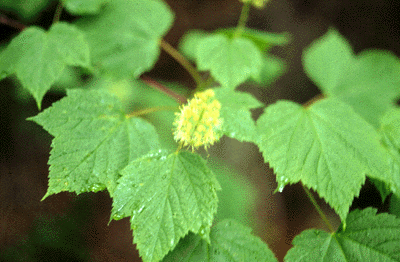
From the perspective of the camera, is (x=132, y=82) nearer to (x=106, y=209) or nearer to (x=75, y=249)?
(x=106, y=209)

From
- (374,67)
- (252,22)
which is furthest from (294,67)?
(374,67)

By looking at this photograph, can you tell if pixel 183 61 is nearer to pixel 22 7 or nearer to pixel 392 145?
pixel 22 7

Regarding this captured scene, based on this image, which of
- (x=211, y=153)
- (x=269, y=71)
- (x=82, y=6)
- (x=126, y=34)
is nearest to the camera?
(x=82, y=6)

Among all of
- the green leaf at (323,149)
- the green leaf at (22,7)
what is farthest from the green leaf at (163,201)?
the green leaf at (22,7)

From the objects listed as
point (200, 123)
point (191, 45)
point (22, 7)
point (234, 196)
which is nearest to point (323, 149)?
point (200, 123)

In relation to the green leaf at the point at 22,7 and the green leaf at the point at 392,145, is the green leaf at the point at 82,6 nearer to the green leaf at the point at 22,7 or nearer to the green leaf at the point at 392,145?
the green leaf at the point at 22,7

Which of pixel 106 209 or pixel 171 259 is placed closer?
pixel 171 259
